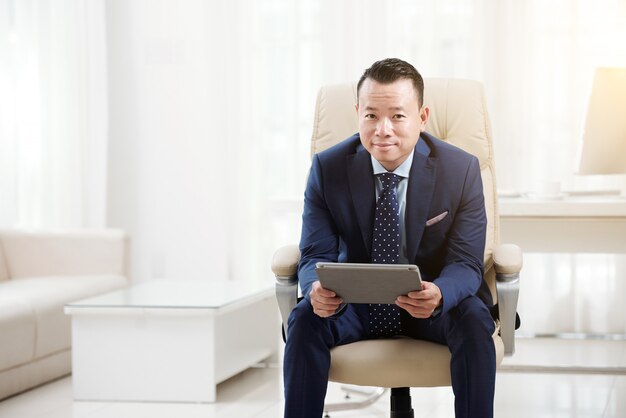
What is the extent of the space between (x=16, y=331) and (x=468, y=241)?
1828 millimetres

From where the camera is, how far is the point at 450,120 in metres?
2.50

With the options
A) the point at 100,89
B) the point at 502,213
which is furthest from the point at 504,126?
the point at 100,89

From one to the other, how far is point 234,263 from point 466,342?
297 centimetres

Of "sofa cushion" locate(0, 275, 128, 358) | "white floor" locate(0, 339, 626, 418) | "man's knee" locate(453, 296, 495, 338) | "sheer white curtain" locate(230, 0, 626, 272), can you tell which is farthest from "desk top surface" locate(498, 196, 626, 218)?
"sofa cushion" locate(0, 275, 128, 358)

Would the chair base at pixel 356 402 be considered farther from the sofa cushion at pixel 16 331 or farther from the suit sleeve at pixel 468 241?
the sofa cushion at pixel 16 331

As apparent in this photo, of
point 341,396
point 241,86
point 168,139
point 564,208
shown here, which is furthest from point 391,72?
point 168,139

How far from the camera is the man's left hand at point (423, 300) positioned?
1.89m

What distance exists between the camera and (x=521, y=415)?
2990 millimetres

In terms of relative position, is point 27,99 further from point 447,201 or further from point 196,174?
point 447,201

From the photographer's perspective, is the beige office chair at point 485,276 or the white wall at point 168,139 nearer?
the beige office chair at point 485,276

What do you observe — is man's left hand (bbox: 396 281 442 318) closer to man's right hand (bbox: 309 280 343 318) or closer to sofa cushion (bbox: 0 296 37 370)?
man's right hand (bbox: 309 280 343 318)

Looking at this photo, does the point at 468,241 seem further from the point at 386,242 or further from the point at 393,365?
the point at 393,365

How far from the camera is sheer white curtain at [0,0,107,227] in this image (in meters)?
4.65

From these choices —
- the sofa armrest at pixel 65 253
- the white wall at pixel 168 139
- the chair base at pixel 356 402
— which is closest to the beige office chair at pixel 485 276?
the chair base at pixel 356 402
